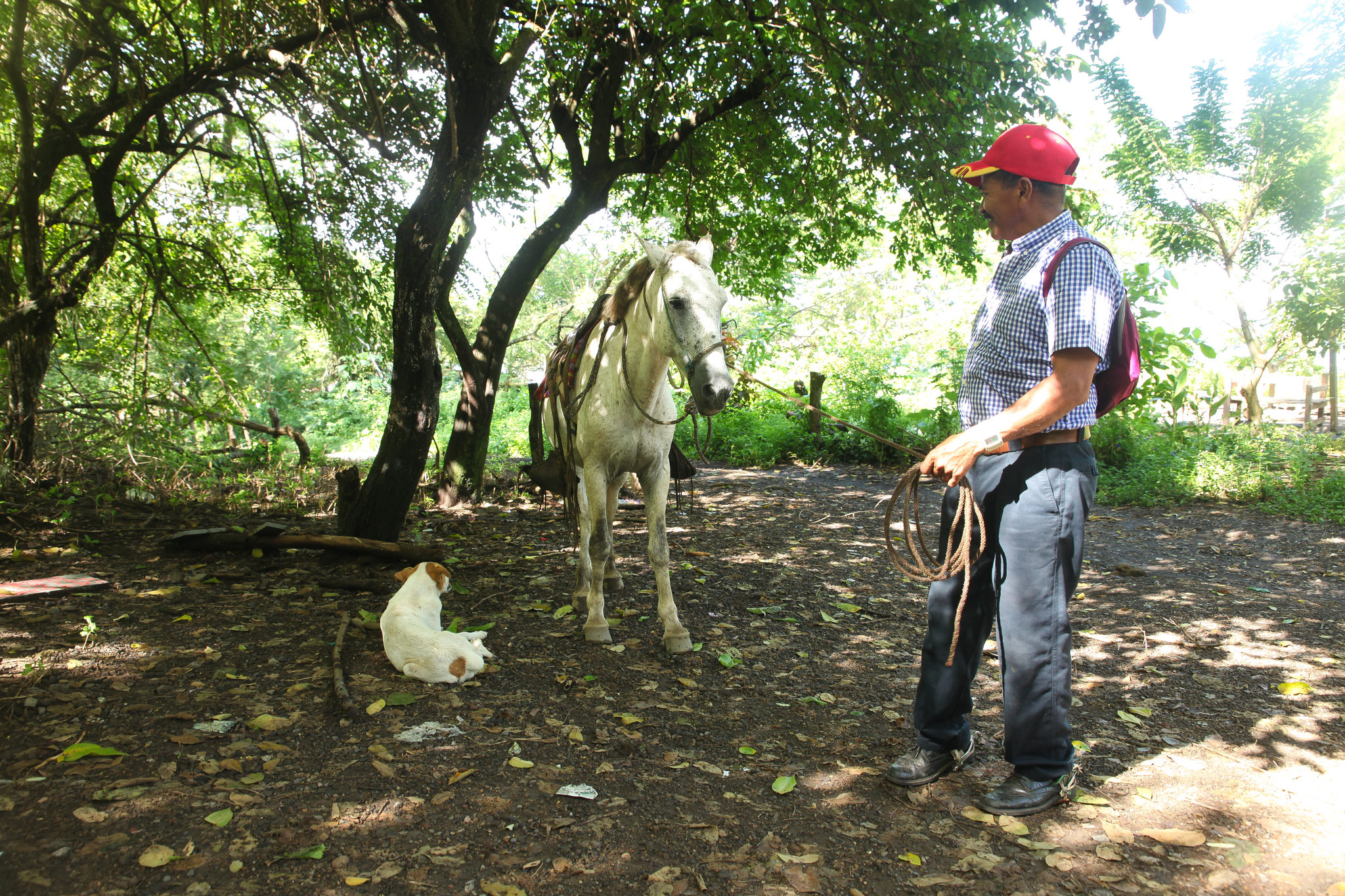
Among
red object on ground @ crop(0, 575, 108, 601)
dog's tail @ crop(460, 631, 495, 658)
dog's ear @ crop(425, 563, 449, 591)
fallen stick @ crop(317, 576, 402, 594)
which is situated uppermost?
dog's ear @ crop(425, 563, 449, 591)

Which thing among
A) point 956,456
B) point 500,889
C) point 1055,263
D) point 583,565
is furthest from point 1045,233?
point 583,565

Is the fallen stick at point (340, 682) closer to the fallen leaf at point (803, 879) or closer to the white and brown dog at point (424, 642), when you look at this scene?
the white and brown dog at point (424, 642)

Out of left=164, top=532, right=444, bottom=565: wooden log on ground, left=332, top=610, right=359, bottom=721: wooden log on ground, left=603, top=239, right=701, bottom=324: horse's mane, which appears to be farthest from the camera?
left=164, top=532, right=444, bottom=565: wooden log on ground

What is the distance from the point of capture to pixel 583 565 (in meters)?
4.83

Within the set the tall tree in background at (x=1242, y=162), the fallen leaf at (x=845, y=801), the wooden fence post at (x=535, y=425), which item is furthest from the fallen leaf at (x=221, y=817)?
the tall tree in background at (x=1242, y=162)

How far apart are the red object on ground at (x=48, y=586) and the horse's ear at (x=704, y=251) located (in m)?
4.38

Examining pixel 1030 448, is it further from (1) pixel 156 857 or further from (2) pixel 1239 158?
(2) pixel 1239 158

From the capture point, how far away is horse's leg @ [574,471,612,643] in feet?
13.4

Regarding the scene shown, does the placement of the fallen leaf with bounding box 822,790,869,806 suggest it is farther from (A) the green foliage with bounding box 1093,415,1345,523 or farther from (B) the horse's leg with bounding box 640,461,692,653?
(A) the green foliage with bounding box 1093,415,1345,523

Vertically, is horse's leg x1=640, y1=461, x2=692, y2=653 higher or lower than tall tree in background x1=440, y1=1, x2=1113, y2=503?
lower

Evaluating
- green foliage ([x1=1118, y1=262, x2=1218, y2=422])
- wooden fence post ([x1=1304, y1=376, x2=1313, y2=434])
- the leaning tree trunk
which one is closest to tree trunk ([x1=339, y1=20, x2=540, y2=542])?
the leaning tree trunk

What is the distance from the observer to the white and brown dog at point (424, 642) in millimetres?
3439

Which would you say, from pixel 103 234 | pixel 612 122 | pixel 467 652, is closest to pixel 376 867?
pixel 467 652

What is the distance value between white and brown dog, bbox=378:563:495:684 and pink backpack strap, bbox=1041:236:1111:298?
9.94 ft
